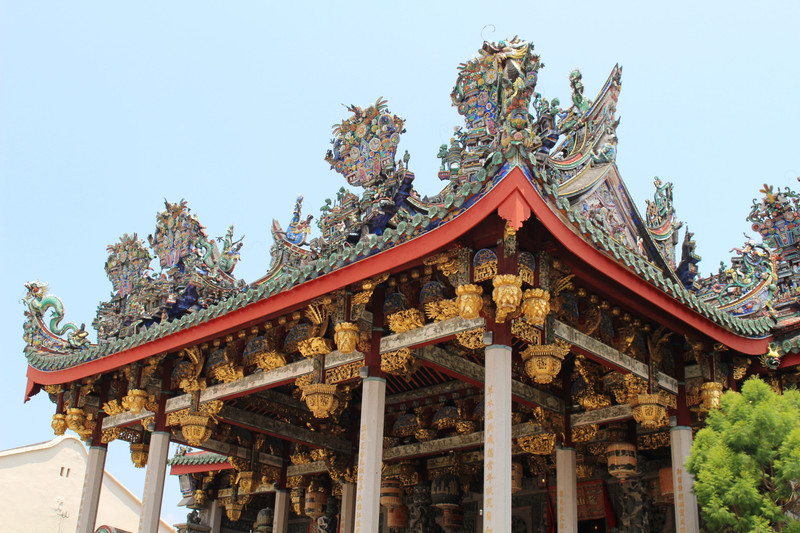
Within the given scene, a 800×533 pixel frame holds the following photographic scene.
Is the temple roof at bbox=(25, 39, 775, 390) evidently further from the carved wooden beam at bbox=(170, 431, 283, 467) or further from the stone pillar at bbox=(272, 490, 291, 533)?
the stone pillar at bbox=(272, 490, 291, 533)

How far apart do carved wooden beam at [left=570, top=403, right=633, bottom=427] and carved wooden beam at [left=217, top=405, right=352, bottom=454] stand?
4.53 m

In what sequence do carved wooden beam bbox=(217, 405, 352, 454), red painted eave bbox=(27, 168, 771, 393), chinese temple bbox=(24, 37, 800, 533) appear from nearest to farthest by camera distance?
red painted eave bbox=(27, 168, 771, 393) < chinese temple bbox=(24, 37, 800, 533) < carved wooden beam bbox=(217, 405, 352, 454)

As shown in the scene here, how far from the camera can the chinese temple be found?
9867 millimetres

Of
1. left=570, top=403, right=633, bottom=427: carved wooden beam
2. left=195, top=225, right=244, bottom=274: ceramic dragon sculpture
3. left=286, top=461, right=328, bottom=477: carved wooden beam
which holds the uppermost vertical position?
left=195, top=225, right=244, bottom=274: ceramic dragon sculpture

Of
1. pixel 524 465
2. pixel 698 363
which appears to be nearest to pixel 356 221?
pixel 698 363

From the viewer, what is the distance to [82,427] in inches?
→ 614

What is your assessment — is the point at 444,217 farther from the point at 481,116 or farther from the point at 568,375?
the point at 568,375

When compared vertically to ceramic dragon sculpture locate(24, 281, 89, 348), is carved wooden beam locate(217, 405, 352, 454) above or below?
below

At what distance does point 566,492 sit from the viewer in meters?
12.6

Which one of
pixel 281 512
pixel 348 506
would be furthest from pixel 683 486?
pixel 281 512

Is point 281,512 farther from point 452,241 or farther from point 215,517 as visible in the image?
point 452,241

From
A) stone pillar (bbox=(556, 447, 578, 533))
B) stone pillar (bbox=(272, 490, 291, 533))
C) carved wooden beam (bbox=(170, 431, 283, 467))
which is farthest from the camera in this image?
stone pillar (bbox=(272, 490, 291, 533))

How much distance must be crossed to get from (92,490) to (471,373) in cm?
728

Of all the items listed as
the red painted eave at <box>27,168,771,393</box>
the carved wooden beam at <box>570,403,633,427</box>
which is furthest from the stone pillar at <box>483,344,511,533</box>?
the carved wooden beam at <box>570,403,633,427</box>
